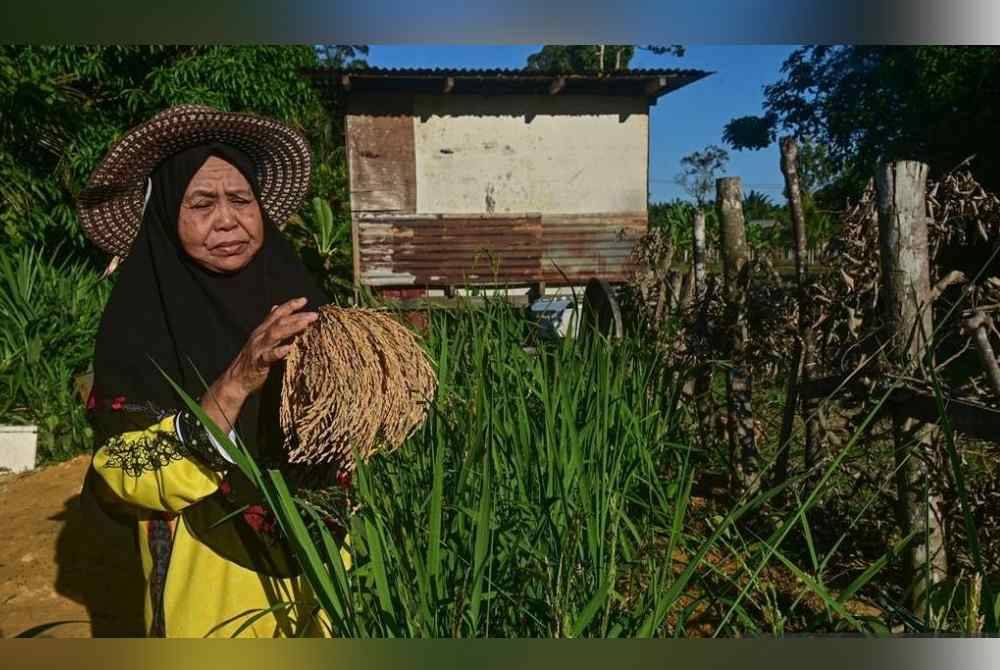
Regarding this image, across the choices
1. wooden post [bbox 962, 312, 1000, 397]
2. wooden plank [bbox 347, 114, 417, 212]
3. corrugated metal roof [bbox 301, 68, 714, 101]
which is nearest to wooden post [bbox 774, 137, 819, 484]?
wooden post [bbox 962, 312, 1000, 397]

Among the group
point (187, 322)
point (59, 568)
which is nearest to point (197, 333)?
point (187, 322)

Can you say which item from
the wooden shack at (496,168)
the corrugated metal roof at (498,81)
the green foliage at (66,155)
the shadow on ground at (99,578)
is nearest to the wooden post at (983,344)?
the shadow on ground at (99,578)

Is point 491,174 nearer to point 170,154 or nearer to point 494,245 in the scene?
point 494,245

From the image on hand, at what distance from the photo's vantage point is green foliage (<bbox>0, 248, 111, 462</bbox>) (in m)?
5.16

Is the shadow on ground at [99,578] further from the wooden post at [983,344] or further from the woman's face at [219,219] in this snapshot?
the wooden post at [983,344]

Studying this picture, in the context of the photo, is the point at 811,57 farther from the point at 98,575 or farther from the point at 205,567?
the point at 205,567

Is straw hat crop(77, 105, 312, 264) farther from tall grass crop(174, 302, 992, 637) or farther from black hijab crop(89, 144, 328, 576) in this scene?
tall grass crop(174, 302, 992, 637)

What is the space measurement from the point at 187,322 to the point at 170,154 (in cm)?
33

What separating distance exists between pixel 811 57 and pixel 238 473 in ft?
19.4

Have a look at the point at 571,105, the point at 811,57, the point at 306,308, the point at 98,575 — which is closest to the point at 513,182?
the point at 571,105

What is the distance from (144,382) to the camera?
5.67ft

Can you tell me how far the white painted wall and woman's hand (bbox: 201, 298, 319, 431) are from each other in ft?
21.3

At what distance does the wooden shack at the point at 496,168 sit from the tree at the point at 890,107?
1.33 metres

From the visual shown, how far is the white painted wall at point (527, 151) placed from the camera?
8.05m
